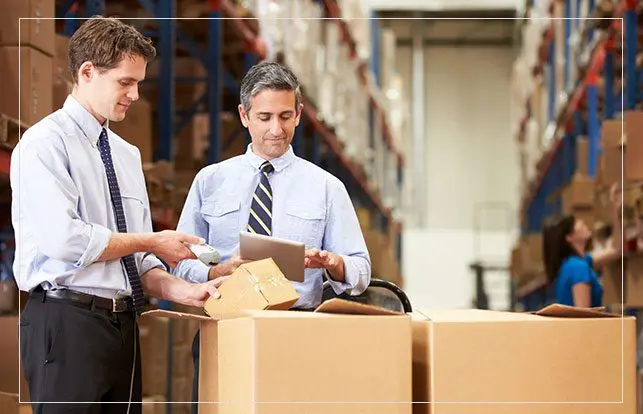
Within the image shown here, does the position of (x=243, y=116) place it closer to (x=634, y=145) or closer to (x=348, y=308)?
(x=348, y=308)

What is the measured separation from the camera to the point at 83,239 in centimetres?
287

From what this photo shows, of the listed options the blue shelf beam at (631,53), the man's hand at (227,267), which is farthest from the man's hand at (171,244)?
the blue shelf beam at (631,53)

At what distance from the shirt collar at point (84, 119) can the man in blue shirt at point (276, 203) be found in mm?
305

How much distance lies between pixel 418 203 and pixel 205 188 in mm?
17672

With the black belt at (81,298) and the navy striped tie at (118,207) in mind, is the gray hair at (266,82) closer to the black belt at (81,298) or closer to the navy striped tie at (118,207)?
the navy striped tie at (118,207)

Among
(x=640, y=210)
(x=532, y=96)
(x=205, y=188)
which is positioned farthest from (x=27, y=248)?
(x=532, y=96)

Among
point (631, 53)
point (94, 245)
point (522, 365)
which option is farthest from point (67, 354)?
point (631, 53)

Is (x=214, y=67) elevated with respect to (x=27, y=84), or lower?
elevated

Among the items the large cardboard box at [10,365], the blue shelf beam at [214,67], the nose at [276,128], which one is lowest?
the large cardboard box at [10,365]

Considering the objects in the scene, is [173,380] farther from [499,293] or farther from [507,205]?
[507,205]

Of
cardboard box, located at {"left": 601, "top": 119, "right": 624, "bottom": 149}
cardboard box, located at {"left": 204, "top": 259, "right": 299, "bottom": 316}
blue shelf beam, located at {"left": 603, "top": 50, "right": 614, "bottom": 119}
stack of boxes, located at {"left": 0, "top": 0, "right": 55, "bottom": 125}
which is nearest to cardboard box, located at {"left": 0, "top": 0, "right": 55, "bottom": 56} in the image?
stack of boxes, located at {"left": 0, "top": 0, "right": 55, "bottom": 125}

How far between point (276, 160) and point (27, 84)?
48.6 inches

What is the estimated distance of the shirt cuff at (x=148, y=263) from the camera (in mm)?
3170

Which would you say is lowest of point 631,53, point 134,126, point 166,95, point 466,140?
point 134,126
